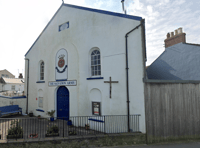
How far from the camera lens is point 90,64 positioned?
33.3 feet

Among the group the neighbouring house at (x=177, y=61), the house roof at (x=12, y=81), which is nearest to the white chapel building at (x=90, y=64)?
the neighbouring house at (x=177, y=61)

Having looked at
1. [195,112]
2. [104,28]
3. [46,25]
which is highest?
[46,25]

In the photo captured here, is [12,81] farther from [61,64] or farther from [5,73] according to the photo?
[61,64]

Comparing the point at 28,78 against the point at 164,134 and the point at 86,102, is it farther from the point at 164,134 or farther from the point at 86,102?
the point at 164,134

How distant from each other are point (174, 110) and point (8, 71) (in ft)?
184

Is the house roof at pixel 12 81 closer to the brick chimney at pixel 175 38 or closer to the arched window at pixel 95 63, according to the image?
the arched window at pixel 95 63

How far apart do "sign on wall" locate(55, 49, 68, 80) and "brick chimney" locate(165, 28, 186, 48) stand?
10.00m

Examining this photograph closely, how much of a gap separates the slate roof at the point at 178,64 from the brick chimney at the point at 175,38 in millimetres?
445

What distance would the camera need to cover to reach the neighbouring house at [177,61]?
32.3ft

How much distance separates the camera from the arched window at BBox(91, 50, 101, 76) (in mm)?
9823

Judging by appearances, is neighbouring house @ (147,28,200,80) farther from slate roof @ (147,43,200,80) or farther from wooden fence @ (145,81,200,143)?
wooden fence @ (145,81,200,143)

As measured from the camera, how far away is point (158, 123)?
7.10 meters

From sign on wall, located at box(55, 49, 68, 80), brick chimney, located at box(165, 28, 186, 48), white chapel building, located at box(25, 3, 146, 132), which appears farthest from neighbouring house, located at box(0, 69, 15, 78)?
brick chimney, located at box(165, 28, 186, 48)

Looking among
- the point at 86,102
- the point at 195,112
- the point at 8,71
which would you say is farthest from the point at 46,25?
the point at 8,71
